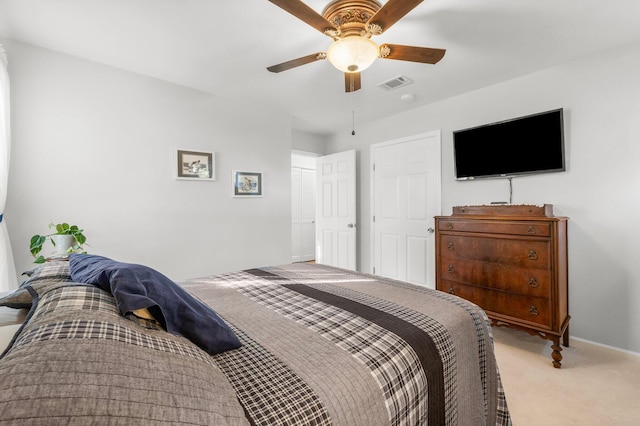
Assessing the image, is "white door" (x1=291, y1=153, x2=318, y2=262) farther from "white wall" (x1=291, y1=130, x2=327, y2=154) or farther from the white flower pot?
the white flower pot

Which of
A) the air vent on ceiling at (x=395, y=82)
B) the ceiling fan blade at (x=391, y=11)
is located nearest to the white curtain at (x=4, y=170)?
the ceiling fan blade at (x=391, y=11)

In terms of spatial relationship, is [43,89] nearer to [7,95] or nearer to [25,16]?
[7,95]

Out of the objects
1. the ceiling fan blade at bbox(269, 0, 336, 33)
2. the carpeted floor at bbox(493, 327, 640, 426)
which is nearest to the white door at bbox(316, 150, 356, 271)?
the carpeted floor at bbox(493, 327, 640, 426)

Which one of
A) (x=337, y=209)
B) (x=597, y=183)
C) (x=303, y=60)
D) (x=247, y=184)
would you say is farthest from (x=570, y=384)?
(x=247, y=184)

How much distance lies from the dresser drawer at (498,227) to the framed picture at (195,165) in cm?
260

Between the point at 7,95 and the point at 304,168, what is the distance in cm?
492

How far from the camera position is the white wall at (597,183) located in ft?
7.77

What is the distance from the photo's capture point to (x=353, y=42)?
5.43 ft

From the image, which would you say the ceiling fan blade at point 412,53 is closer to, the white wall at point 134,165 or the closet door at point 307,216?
the white wall at point 134,165

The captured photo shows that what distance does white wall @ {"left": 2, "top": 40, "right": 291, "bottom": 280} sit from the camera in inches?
92.0

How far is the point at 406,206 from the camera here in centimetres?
391

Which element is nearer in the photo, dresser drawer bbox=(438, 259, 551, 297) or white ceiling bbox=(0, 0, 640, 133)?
white ceiling bbox=(0, 0, 640, 133)

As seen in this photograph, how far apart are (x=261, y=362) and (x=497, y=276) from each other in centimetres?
240

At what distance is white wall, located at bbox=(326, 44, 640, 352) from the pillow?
3136 millimetres
